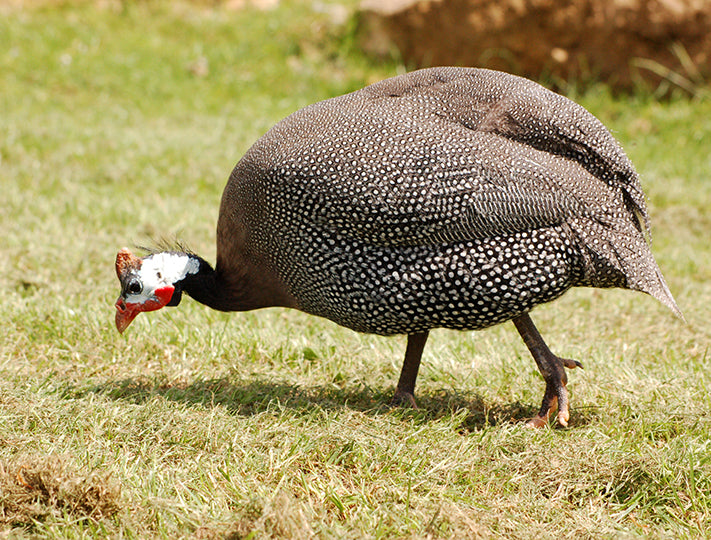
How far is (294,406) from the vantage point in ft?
11.0

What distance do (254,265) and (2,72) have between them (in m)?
6.62

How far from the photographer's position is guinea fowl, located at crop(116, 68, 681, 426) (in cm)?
298

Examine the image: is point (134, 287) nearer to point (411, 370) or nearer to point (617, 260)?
point (411, 370)

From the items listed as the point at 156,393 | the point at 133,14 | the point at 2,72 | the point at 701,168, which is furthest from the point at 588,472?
the point at 133,14

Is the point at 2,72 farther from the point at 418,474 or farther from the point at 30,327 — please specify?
the point at 418,474

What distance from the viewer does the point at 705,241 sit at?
594cm

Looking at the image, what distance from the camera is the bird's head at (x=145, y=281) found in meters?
3.33

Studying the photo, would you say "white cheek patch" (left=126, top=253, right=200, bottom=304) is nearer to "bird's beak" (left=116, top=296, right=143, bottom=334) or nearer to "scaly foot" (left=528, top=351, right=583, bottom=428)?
"bird's beak" (left=116, top=296, right=143, bottom=334)

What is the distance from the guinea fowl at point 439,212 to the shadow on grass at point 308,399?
0.22 m

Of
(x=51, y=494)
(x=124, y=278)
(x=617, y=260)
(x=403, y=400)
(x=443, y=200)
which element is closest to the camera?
(x=51, y=494)

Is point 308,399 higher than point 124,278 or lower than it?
lower

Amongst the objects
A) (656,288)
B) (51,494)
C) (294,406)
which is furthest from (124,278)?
(656,288)

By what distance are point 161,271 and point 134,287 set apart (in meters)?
0.13

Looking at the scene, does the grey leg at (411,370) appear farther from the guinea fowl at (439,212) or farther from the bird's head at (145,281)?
the bird's head at (145,281)
